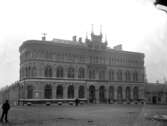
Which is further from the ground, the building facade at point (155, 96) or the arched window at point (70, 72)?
the arched window at point (70, 72)

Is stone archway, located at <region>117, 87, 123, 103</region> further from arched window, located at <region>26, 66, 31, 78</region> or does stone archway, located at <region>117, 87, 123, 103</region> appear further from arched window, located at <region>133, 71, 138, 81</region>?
arched window, located at <region>26, 66, 31, 78</region>

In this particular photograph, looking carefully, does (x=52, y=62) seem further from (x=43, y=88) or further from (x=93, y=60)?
(x=93, y=60)

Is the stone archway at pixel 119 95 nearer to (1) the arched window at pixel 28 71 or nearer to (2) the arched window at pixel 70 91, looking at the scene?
(2) the arched window at pixel 70 91

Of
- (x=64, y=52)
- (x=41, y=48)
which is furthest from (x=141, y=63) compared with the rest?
(x=41, y=48)

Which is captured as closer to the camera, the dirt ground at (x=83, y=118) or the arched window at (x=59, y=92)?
the dirt ground at (x=83, y=118)

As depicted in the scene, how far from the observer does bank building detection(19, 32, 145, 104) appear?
55.1m

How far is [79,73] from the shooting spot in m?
60.7

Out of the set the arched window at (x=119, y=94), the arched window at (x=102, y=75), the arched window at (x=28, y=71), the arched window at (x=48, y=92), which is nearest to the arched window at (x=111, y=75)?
the arched window at (x=102, y=75)

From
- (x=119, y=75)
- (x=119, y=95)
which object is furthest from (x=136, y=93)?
(x=119, y=75)

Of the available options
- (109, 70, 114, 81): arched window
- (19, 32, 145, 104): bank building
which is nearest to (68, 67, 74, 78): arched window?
(19, 32, 145, 104): bank building

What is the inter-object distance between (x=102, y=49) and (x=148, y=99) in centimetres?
2407

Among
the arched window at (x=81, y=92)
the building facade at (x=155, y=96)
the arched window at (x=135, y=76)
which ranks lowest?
the building facade at (x=155, y=96)

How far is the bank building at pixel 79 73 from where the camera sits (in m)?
55.1

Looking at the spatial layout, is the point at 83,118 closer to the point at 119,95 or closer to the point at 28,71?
the point at 28,71
